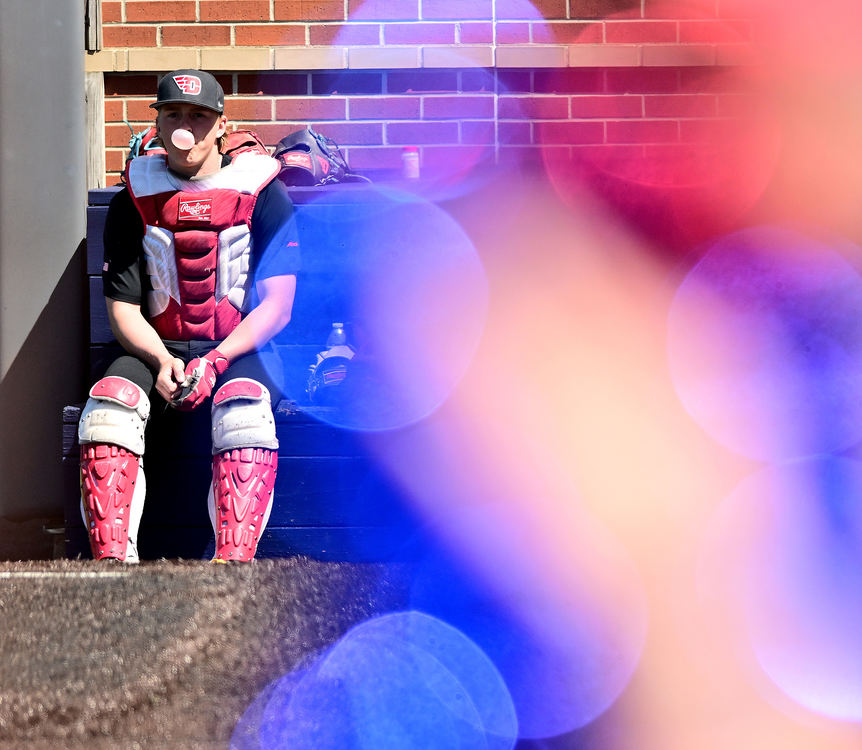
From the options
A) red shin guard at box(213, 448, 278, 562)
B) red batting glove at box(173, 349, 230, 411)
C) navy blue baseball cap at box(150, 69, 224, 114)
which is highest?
navy blue baseball cap at box(150, 69, 224, 114)

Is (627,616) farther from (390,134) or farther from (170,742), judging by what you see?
(390,134)

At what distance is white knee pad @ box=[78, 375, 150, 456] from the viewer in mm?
2408

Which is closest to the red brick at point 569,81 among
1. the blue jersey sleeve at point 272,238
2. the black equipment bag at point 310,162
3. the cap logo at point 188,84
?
the black equipment bag at point 310,162

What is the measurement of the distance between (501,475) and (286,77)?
6.31ft

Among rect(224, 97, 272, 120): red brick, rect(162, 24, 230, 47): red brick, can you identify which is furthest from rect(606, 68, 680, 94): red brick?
rect(162, 24, 230, 47): red brick

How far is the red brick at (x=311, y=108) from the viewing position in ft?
12.0

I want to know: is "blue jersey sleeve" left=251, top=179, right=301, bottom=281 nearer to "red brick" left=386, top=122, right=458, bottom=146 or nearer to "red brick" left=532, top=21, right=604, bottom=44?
"red brick" left=386, top=122, right=458, bottom=146

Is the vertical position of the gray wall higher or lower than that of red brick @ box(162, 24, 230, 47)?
lower

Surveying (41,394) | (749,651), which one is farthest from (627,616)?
(41,394)

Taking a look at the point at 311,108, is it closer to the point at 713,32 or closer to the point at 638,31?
the point at 638,31

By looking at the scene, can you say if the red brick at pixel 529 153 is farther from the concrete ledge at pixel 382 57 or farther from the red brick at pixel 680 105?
the concrete ledge at pixel 382 57

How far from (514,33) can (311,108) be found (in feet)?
2.95

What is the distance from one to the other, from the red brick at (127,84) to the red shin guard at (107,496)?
186 cm

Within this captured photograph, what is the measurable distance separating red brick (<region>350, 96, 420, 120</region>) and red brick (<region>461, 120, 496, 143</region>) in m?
0.21
